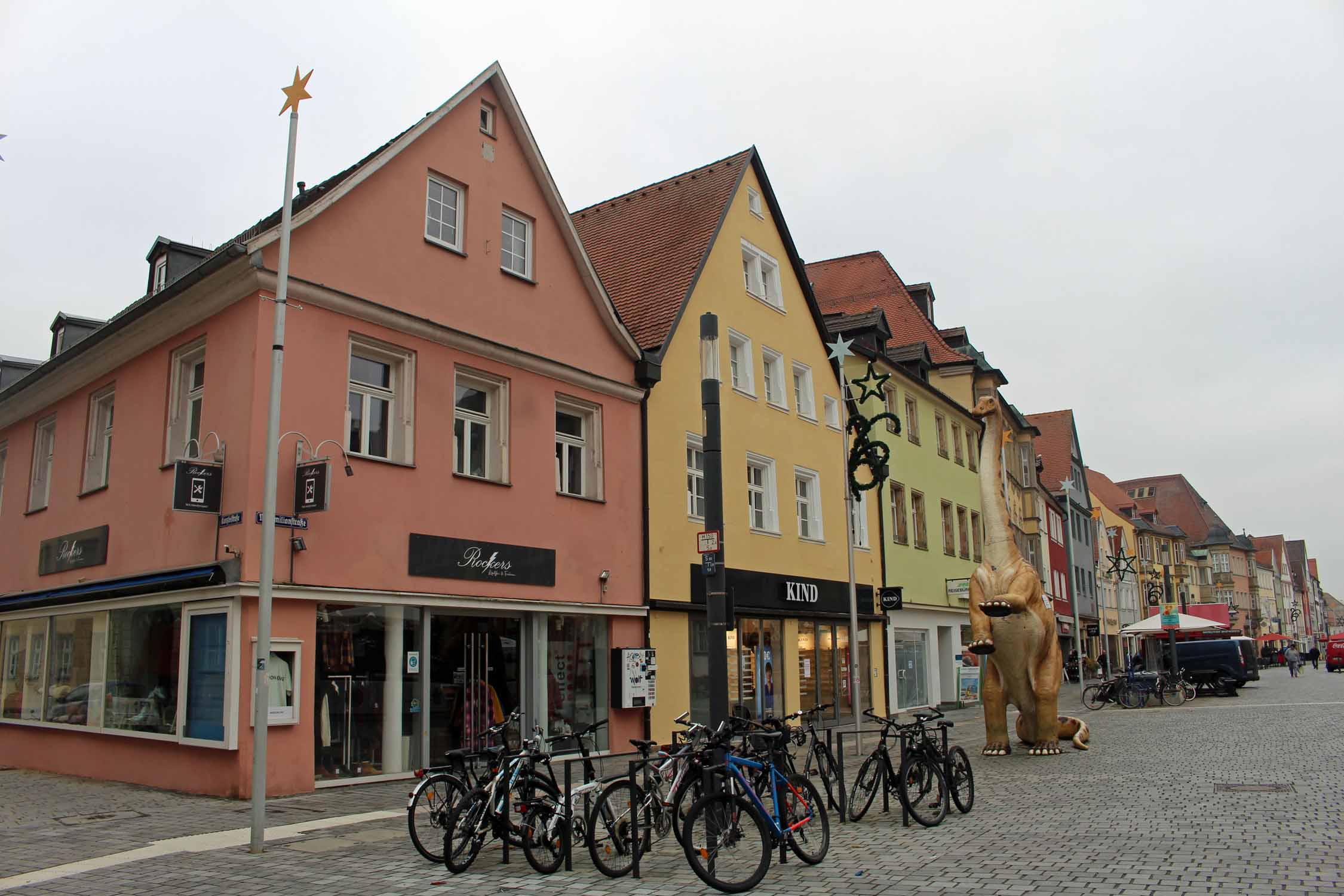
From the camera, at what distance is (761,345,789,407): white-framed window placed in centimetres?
2461

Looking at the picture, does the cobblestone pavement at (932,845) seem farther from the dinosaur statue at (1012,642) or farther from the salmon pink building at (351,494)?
the dinosaur statue at (1012,642)

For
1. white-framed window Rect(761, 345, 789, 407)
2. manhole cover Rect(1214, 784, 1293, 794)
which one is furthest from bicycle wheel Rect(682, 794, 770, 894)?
white-framed window Rect(761, 345, 789, 407)

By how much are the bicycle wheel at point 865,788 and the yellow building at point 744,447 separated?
842 cm

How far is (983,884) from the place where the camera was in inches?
299

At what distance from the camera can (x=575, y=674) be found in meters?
17.5

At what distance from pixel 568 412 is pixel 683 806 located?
1066cm

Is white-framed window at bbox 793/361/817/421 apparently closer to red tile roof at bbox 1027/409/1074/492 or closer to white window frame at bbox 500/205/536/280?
white window frame at bbox 500/205/536/280

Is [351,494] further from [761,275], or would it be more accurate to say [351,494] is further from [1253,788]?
[761,275]

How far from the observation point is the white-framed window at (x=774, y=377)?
24609 mm

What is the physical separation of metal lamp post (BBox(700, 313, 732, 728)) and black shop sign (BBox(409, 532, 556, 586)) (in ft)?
18.8

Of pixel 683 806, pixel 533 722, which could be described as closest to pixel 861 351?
pixel 533 722

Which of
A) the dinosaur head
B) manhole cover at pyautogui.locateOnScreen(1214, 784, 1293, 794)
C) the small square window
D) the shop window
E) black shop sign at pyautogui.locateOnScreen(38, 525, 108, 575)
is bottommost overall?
manhole cover at pyautogui.locateOnScreen(1214, 784, 1293, 794)

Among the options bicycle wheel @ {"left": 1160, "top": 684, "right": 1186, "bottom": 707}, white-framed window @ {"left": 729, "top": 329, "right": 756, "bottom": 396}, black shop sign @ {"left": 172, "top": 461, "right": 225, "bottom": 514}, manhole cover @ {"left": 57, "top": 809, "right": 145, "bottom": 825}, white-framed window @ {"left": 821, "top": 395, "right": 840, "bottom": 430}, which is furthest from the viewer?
bicycle wheel @ {"left": 1160, "top": 684, "right": 1186, "bottom": 707}

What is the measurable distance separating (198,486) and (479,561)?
400cm
